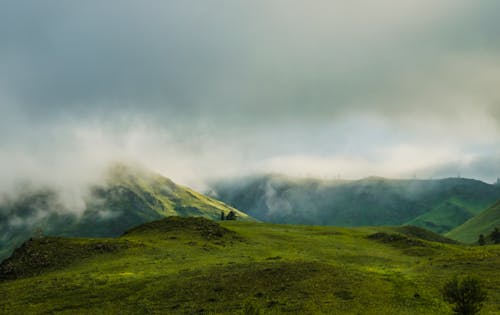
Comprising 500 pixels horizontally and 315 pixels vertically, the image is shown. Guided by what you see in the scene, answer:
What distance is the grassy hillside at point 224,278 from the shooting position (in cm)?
4206

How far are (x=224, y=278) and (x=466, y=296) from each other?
31.6 metres

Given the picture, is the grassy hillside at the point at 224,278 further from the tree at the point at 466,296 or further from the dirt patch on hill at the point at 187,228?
the dirt patch on hill at the point at 187,228

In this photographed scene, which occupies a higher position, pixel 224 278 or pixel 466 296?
pixel 466 296

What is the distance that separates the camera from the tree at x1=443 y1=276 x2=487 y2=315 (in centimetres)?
3200

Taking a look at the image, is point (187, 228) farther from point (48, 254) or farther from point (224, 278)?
point (224, 278)

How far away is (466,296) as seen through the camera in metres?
32.5

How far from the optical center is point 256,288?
160ft

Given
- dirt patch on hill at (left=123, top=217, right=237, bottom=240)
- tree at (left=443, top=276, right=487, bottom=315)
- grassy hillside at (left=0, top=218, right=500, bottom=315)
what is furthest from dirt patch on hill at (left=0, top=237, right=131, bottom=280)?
tree at (left=443, top=276, right=487, bottom=315)

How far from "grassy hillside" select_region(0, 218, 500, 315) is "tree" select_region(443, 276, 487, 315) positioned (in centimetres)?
507

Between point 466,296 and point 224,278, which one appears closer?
point 466,296

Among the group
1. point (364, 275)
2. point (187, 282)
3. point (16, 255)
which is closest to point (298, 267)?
point (364, 275)

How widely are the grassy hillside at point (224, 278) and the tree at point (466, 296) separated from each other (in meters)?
5.07

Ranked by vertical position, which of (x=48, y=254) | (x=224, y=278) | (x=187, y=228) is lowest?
(x=224, y=278)

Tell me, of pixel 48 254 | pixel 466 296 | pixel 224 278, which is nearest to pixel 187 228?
pixel 48 254
